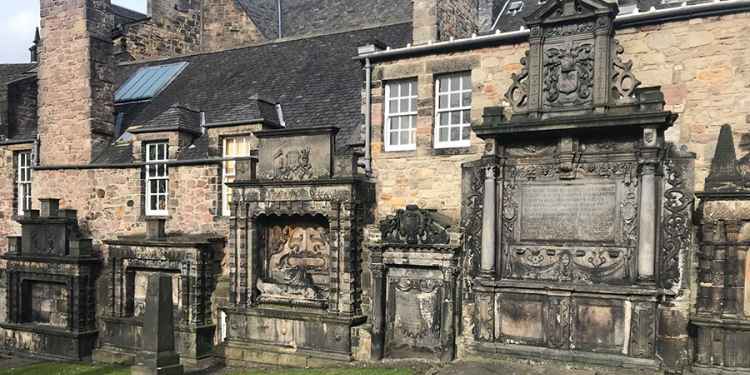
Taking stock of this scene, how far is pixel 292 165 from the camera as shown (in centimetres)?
1341

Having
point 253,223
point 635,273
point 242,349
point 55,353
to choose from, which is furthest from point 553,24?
point 55,353

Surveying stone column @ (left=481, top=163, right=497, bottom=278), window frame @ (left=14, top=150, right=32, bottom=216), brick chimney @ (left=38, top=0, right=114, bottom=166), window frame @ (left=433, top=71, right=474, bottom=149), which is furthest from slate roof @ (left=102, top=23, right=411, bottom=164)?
stone column @ (left=481, top=163, right=497, bottom=278)

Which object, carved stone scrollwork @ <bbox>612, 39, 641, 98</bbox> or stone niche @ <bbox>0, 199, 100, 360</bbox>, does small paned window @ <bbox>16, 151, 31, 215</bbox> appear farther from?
carved stone scrollwork @ <bbox>612, 39, 641, 98</bbox>

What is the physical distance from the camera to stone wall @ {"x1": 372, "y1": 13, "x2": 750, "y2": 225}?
10.6 m

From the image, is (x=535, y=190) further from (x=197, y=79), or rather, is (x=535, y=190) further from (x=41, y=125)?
(x=41, y=125)

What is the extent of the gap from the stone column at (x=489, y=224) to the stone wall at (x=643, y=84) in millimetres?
1296

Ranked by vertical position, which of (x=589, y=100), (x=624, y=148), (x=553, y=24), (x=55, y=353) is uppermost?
(x=553, y=24)

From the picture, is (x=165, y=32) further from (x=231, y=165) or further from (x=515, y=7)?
(x=515, y=7)

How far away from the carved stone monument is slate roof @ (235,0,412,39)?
12.0m

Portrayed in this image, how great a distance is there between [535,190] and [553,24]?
2.79 m

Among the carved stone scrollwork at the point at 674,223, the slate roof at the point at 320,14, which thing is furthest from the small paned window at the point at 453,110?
the slate roof at the point at 320,14

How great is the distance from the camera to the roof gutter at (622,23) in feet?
34.6

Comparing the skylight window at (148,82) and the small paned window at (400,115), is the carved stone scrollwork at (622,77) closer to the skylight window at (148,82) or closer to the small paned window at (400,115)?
the small paned window at (400,115)

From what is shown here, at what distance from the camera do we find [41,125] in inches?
725
